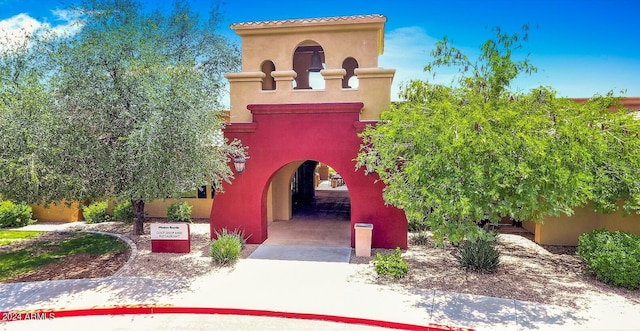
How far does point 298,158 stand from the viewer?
12.0 meters

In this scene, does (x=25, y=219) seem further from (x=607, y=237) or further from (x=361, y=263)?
(x=607, y=237)

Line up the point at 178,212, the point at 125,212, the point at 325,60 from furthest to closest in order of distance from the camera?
the point at 125,212, the point at 178,212, the point at 325,60

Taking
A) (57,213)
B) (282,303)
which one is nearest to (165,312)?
(282,303)

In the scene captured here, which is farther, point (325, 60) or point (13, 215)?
point (13, 215)

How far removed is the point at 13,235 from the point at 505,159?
663 inches

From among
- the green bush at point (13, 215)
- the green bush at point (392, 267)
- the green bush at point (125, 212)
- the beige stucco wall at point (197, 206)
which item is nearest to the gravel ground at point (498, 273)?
the green bush at point (392, 267)

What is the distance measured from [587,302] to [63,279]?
460 inches

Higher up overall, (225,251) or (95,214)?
(95,214)

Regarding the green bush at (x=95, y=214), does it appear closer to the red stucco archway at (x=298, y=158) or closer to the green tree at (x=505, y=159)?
the red stucco archway at (x=298, y=158)

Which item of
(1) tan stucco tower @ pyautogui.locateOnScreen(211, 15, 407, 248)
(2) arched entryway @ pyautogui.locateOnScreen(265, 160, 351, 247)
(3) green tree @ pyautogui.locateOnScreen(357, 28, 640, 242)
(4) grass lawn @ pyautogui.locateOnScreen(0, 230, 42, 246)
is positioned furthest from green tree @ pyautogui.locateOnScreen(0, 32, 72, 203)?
(3) green tree @ pyautogui.locateOnScreen(357, 28, 640, 242)

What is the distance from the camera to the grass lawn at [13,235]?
43.7ft

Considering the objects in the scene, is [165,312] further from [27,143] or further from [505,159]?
[505,159]

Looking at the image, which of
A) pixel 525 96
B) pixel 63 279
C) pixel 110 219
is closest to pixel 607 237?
pixel 525 96

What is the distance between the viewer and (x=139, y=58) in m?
10.5
